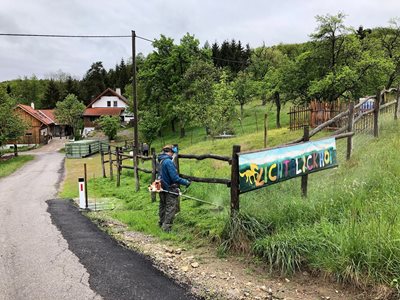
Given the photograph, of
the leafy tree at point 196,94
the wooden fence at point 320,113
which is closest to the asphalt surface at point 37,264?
the wooden fence at point 320,113

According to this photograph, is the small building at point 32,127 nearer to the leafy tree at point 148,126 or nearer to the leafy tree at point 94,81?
the leafy tree at point 148,126

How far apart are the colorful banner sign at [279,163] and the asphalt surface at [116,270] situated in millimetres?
1913

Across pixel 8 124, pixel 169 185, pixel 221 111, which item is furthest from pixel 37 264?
pixel 8 124

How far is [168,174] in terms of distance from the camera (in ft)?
Result: 22.7

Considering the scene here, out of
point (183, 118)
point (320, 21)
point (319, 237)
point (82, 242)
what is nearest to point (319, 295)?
point (319, 237)

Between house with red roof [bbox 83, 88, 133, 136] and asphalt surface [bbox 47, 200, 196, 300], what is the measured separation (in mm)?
57977

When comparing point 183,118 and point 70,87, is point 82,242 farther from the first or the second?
point 70,87

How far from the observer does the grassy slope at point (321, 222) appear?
4098 mm

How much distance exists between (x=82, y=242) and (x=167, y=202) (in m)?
1.73

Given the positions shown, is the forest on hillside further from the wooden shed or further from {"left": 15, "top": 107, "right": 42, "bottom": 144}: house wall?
{"left": 15, "top": 107, "right": 42, "bottom": 144}: house wall

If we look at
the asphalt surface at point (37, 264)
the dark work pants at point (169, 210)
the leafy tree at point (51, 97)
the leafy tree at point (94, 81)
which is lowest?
the asphalt surface at point (37, 264)

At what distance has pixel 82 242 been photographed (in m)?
6.54

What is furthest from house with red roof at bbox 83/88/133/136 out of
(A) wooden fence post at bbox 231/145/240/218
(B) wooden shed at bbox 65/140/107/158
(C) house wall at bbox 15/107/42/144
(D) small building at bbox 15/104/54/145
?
(A) wooden fence post at bbox 231/145/240/218

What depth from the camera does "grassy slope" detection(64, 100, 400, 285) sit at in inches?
161
